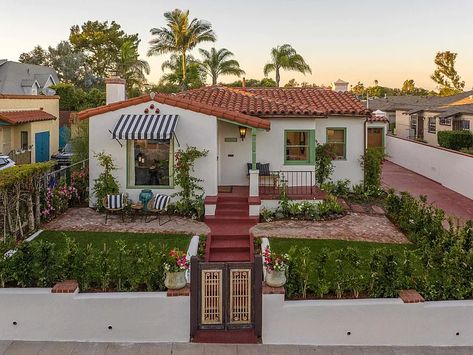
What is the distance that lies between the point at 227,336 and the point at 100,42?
73.7 metres

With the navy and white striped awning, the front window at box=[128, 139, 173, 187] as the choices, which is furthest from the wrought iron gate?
the front window at box=[128, 139, 173, 187]

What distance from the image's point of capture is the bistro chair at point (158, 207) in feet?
56.0

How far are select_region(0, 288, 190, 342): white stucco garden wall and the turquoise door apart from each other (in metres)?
27.8

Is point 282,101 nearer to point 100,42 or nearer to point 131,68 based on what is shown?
point 131,68

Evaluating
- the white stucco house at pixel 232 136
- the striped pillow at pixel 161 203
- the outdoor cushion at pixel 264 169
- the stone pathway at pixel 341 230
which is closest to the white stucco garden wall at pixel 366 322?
the stone pathway at pixel 341 230

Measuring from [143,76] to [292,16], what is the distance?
2867 cm

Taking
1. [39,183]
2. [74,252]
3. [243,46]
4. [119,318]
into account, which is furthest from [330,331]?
[243,46]

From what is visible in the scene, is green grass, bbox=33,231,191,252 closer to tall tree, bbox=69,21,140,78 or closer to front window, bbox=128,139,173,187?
front window, bbox=128,139,173,187

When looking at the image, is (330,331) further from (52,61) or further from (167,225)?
(52,61)

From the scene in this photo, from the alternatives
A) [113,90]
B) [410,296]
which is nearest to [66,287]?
[410,296]

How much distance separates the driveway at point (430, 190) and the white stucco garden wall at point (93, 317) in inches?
572

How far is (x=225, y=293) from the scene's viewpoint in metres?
10.1

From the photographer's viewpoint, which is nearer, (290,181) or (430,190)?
(290,181)

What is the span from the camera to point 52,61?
79.3 m
